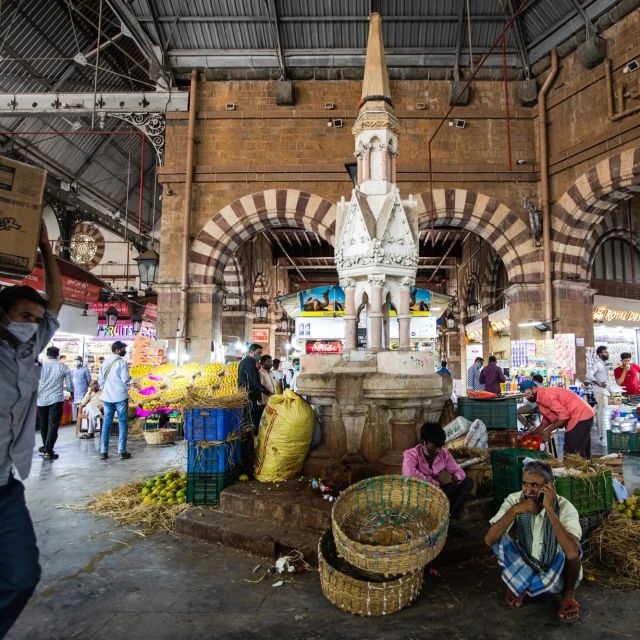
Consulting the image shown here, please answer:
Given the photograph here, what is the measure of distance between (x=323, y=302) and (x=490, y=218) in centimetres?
511

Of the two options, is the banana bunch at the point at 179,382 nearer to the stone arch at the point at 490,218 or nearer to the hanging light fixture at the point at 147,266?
the hanging light fixture at the point at 147,266

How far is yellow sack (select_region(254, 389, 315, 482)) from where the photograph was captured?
4426 millimetres

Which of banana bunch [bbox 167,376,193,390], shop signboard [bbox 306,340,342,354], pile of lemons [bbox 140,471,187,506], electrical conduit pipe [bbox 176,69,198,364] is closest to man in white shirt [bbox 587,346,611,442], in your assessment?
pile of lemons [bbox 140,471,187,506]

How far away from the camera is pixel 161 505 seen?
175 inches

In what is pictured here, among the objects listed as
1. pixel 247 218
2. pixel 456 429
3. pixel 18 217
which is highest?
pixel 247 218

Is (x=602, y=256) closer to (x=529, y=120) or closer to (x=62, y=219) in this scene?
(x=529, y=120)

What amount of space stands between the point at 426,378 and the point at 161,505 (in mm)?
2816

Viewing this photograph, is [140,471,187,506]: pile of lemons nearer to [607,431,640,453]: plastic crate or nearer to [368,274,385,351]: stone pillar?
[368,274,385,351]: stone pillar

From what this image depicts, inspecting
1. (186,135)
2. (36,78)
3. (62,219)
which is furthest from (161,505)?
(62,219)

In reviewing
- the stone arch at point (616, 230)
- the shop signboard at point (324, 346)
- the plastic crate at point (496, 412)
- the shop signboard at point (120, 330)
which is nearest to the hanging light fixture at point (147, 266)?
the shop signboard at point (120, 330)

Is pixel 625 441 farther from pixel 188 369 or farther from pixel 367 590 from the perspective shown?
pixel 188 369

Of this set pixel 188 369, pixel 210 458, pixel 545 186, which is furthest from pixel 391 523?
pixel 545 186

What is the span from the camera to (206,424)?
4.39m

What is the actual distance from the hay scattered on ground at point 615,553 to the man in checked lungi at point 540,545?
57 cm
